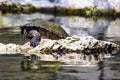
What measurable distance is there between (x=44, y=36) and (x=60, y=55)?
347 cm

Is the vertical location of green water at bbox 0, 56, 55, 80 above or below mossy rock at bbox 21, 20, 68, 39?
below

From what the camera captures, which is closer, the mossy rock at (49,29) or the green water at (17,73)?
the green water at (17,73)

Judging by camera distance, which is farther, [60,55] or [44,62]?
[60,55]

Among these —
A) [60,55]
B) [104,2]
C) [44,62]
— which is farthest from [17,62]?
[104,2]

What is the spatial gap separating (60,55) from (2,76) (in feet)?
16.0

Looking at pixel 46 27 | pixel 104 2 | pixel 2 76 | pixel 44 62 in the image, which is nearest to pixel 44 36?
pixel 46 27

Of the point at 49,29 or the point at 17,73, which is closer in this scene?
the point at 17,73

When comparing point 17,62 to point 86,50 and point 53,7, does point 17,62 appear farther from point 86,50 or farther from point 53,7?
point 53,7

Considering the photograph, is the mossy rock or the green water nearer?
the green water

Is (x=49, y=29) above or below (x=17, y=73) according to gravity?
above

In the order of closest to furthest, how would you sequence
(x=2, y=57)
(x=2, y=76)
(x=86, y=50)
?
(x=2, y=76) → (x=2, y=57) → (x=86, y=50)

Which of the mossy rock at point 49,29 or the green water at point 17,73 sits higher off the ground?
the mossy rock at point 49,29

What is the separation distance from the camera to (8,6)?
6438cm

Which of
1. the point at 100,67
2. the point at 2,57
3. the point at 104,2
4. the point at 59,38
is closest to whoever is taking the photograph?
the point at 100,67
